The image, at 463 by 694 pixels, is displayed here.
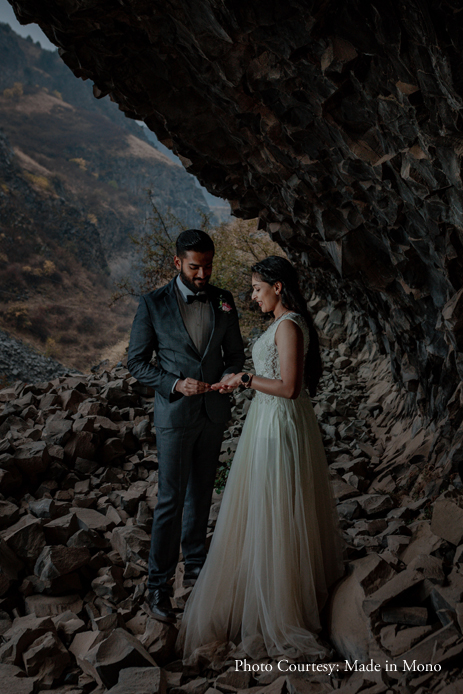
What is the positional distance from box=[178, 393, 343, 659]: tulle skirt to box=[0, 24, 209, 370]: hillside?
12.1 meters

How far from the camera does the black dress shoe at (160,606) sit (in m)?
2.78

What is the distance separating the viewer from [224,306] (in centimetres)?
297

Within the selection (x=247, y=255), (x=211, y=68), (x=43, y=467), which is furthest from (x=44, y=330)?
(x=211, y=68)

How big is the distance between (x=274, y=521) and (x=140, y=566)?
1731 millimetres

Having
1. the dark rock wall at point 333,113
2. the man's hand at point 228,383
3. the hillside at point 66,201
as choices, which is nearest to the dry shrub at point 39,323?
the hillside at point 66,201

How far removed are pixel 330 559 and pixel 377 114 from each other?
323cm

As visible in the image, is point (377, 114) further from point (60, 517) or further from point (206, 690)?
point (60, 517)

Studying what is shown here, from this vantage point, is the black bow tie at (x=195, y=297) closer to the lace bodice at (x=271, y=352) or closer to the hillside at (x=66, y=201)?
the lace bodice at (x=271, y=352)

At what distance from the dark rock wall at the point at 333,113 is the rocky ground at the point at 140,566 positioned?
153 cm

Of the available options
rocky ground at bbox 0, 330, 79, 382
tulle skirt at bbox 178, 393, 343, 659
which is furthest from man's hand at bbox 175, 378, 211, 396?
rocky ground at bbox 0, 330, 79, 382

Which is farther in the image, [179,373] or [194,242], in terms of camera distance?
[179,373]

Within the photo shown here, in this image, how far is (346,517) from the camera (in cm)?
430

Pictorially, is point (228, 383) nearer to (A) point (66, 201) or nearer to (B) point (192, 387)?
(B) point (192, 387)

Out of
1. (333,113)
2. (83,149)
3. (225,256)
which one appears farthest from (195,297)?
(83,149)
